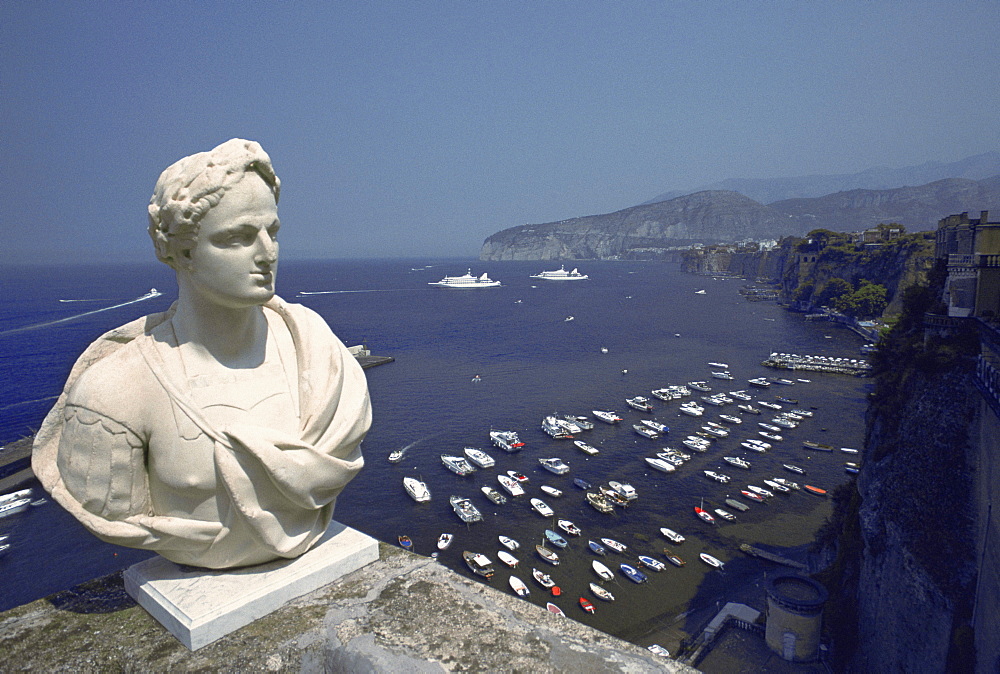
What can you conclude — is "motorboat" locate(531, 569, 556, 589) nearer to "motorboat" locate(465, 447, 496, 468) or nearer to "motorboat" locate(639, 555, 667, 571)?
"motorboat" locate(639, 555, 667, 571)

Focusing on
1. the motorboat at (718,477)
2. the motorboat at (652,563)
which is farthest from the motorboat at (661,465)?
the motorboat at (652,563)

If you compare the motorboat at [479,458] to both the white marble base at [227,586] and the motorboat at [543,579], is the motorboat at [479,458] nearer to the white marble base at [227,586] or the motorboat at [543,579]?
the motorboat at [543,579]


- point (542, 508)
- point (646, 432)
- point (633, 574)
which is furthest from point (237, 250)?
point (646, 432)

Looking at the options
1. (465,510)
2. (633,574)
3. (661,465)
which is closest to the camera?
(633,574)

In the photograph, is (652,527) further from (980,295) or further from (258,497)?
(258,497)

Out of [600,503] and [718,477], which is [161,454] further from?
[718,477]

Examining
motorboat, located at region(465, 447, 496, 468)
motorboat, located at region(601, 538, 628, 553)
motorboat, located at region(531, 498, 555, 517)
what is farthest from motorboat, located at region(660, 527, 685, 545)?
motorboat, located at region(465, 447, 496, 468)

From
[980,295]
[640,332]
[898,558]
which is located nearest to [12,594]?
[898,558]
